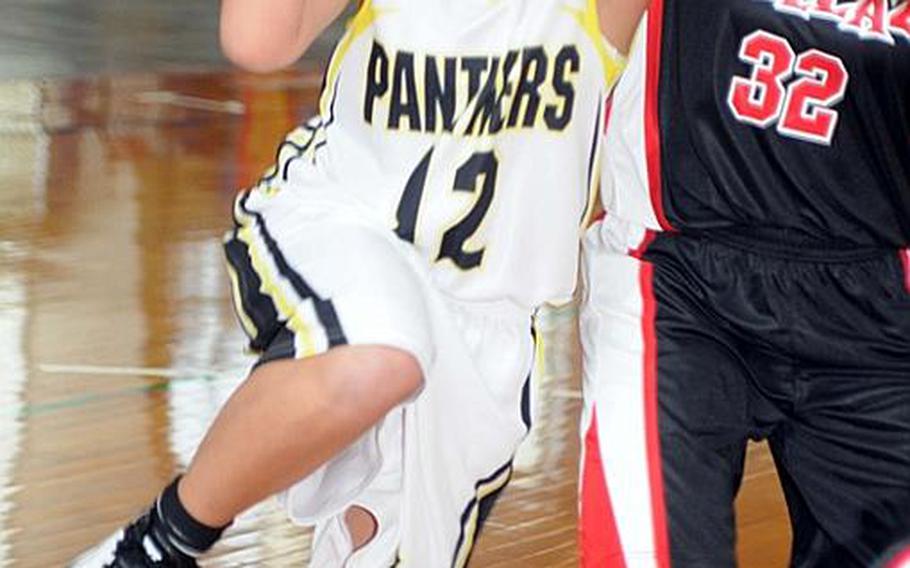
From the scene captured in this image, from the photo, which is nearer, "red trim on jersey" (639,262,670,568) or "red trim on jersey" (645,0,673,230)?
"red trim on jersey" (639,262,670,568)

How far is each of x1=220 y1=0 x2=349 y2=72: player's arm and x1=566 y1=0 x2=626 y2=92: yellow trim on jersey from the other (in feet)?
1.19

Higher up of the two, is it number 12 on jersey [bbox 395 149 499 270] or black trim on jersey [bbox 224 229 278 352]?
number 12 on jersey [bbox 395 149 499 270]

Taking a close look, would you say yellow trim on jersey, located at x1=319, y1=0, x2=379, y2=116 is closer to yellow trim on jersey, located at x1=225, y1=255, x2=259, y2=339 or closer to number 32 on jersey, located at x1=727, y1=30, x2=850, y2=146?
yellow trim on jersey, located at x1=225, y1=255, x2=259, y2=339

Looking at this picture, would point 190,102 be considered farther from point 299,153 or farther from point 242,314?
point 242,314

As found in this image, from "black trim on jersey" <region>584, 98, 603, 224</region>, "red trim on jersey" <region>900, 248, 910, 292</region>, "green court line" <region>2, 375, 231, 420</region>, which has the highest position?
"black trim on jersey" <region>584, 98, 603, 224</region>

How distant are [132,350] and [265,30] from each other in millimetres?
2486

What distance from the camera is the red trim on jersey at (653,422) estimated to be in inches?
95.2

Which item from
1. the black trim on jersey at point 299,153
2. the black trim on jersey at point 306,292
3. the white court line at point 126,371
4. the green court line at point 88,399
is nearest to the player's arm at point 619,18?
the black trim on jersey at point 299,153

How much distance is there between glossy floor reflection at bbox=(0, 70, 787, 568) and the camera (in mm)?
3742

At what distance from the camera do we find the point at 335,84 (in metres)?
2.67

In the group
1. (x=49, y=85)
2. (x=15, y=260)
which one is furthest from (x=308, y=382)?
(x=49, y=85)

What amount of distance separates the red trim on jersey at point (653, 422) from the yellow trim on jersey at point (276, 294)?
426 mm

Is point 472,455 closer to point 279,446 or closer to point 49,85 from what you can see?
point 279,446

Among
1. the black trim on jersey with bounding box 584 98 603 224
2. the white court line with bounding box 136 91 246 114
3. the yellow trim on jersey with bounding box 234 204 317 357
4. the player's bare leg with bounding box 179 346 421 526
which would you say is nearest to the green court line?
the yellow trim on jersey with bounding box 234 204 317 357
